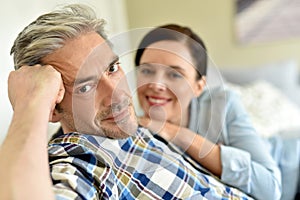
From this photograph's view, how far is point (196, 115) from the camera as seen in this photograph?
1446mm

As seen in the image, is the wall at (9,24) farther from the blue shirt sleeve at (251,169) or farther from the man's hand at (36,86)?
the blue shirt sleeve at (251,169)

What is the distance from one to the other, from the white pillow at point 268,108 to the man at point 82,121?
117 cm

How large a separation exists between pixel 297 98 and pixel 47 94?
90.0 inches

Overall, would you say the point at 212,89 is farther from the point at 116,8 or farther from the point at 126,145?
the point at 116,8

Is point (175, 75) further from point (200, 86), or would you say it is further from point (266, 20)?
point (266, 20)

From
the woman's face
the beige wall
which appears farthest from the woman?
the beige wall

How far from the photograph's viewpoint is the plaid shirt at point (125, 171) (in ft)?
2.57

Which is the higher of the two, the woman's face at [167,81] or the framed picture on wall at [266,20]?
the woman's face at [167,81]

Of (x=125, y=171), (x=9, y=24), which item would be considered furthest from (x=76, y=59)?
(x=9, y=24)

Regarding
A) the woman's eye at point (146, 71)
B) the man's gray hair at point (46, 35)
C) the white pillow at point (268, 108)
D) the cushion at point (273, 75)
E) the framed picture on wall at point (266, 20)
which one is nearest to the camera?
the man's gray hair at point (46, 35)

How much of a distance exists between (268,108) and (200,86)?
3.35 ft

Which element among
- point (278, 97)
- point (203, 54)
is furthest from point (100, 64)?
point (278, 97)

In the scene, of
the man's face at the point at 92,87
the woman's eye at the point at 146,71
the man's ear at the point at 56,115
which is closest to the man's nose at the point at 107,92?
the man's face at the point at 92,87

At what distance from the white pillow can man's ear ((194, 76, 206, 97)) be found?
70 cm
